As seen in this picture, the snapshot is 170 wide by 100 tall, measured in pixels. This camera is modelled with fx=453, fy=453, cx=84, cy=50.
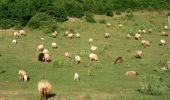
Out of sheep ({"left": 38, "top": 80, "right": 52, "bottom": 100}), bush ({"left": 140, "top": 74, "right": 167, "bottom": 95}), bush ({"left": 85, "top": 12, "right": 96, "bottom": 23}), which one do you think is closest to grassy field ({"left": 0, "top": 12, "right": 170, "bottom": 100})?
bush ({"left": 140, "top": 74, "right": 167, "bottom": 95})

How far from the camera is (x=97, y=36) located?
137ft

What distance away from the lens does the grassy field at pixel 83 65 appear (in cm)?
2028

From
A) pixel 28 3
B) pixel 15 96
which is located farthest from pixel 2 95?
pixel 28 3

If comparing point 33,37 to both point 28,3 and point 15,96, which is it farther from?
point 15,96

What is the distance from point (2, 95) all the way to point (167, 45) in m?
21.8

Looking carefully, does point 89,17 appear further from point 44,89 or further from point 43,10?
point 44,89

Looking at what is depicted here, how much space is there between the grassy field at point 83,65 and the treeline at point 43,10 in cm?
139

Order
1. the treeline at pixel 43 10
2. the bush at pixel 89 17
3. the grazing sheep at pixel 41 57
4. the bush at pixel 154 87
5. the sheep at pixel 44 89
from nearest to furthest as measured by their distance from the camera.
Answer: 1. the sheep at pixel 44 89
2. the bush at pixel 154 87
3. the grazing sheep at pixel 41 57
4. the treeline at pixel 43 10
5. the bush at pixel 89 17

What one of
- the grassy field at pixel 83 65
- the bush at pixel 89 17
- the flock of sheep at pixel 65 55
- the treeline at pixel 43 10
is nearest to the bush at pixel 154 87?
the grassy field at pixel 83 65

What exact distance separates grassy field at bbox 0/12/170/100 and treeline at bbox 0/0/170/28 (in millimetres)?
1387

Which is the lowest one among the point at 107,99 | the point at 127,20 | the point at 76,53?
the point at 107,99

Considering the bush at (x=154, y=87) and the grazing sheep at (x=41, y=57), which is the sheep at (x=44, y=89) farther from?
the grazing sheep at (x=41, y=57)

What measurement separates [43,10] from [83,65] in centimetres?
2039

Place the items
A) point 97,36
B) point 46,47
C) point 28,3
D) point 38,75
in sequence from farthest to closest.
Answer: point 28,3 → point 97,36 → point 46,47 → point 38,75
